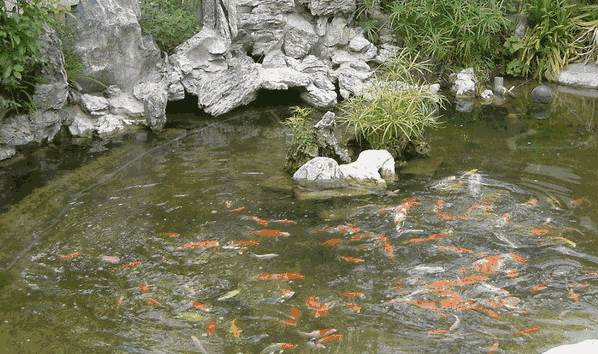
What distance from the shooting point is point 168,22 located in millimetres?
9633

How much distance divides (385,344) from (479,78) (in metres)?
7.48

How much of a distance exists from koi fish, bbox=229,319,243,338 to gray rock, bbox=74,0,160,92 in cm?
A: 520

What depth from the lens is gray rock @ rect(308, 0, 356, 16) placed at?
10.9 metres

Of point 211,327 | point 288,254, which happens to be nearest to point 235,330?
point 211,327

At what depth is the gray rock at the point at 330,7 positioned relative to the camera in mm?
10863

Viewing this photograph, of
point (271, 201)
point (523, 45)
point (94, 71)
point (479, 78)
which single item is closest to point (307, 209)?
point (271, 201)

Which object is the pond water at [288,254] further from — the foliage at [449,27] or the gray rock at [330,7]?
the gray rock at [330,7]

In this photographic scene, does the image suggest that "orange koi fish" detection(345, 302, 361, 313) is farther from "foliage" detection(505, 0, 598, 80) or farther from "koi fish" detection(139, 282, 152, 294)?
"foliage" detection(505, 0, 598, 80)

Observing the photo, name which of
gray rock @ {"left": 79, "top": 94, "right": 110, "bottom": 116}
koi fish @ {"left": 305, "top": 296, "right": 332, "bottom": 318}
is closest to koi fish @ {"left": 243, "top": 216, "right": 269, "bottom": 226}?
koi fish @ {"left": 305, "top": 296, "right": 332, "bottom": 318}

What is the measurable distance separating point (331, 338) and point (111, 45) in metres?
5.84

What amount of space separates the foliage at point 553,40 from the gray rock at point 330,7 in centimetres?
275

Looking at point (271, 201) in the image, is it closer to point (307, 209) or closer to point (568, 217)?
point (307, 209)

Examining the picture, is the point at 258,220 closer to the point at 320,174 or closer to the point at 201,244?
the point at 201,244

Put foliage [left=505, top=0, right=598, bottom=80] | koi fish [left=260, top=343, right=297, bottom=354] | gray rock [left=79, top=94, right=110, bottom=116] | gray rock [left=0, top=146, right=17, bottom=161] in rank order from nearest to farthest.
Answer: koi fish [left=260, top=343, right=297, bottom=354] → gray rock [left=0, top=146, right=17, bottom=161] → gray rock [left=79, top=94, right=110, bottom=116] → foliage [left=505, top=0, right=598, bottom=80]
